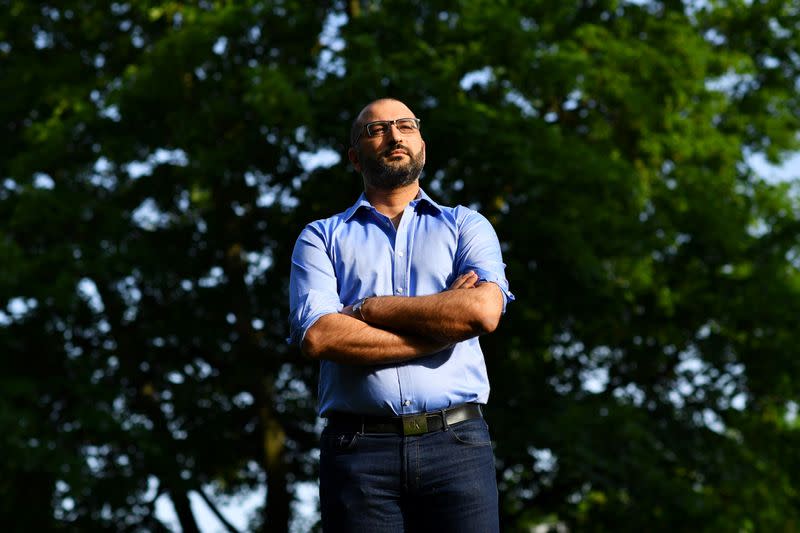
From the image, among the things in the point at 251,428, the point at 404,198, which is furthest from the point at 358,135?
the point at 251,428

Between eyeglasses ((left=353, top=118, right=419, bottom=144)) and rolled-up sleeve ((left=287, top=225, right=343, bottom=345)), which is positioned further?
eyeglasses ((left=353, top=118, right=419, bottom=144))

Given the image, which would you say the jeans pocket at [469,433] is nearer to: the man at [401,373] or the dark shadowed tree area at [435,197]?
the man at [401,373]

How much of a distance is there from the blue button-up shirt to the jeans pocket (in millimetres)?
70

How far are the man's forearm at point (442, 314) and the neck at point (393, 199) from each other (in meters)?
0.40

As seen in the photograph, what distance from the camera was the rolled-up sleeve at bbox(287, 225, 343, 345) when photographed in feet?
10.7

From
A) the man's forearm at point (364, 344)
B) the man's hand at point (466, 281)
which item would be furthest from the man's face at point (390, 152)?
the man's forearm at point (364, 344)

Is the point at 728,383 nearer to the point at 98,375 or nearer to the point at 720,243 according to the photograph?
the point at 720,243

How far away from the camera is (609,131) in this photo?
49.0ft

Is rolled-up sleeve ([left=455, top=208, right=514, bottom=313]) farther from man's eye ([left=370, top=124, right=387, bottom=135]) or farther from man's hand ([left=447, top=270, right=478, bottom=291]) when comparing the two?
man's eye ([left=370, top=124, right=387, bottom=135])

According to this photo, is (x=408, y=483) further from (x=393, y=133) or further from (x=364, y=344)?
(x=393, y=133)

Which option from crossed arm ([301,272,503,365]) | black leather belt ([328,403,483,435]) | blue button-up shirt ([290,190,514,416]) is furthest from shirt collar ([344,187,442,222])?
black leather belt ([328,403,483,435])

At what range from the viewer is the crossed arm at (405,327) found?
3.12m

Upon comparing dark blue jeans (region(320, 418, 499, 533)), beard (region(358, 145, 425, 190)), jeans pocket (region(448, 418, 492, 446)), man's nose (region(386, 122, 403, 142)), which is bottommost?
dark blue jeans (region(320, 418, 499, 533))

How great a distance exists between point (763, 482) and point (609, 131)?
5085mm
